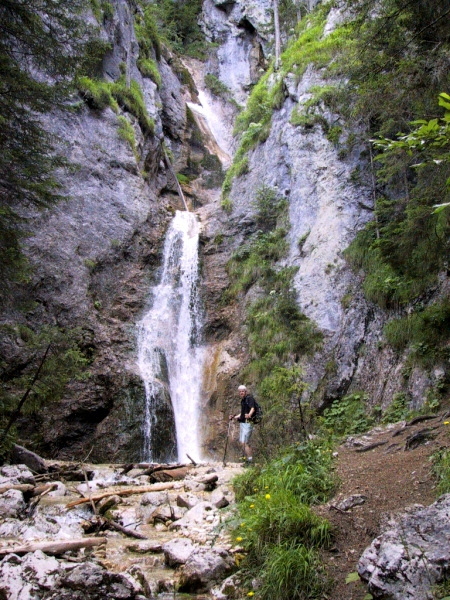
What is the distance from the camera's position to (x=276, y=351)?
40.3ft

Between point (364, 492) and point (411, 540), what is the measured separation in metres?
1.41

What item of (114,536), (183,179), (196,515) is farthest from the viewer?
(183,179)

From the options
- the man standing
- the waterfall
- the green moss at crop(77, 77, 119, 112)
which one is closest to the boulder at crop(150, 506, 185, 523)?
the man standing

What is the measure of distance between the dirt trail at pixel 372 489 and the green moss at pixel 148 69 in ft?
76.3

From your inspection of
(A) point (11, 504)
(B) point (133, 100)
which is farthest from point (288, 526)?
(B) point (133, 100)

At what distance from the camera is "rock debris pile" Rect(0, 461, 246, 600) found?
133 inches

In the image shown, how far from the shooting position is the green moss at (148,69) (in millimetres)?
22953

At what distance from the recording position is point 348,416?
363 inches

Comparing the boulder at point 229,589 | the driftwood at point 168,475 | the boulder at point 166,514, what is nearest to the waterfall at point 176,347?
the driftwood at point 168,475

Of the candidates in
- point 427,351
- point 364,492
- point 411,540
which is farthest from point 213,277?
point 411,540

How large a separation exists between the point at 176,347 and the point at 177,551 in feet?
35.6

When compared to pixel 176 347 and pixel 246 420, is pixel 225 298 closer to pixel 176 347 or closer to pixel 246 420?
pixel 176 347

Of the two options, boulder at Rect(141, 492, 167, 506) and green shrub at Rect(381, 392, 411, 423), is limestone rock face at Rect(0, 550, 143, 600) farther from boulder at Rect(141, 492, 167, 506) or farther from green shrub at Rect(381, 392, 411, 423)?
green shrub at Rect(381, 392, 411, 423)

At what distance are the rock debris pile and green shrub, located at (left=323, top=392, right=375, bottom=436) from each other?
2659 mm
